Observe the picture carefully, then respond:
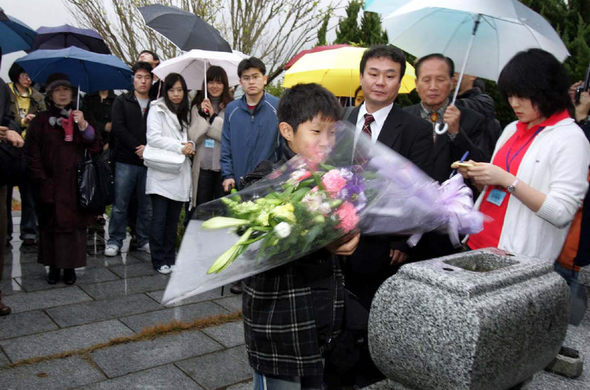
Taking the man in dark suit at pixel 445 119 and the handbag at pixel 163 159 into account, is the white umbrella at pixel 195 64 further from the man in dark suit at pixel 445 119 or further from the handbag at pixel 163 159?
the man in dark suit at pixel 445 119

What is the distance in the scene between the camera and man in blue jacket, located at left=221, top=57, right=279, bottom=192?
499 centimetres

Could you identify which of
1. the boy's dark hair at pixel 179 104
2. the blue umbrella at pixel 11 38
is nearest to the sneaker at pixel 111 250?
the boy's dark hair at pixel 179 104

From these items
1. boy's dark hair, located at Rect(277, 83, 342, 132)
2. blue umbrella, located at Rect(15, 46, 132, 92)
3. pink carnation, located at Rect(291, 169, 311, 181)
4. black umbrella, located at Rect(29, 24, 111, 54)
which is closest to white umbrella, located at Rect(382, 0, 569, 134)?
boy's dark hair, located at Rect(277, 83, 342, 132)

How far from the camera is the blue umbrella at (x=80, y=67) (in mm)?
5676

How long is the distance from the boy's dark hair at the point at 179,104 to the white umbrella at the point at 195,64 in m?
0.30

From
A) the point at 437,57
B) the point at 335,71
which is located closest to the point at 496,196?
the point at 437,57

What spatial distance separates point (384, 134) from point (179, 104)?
128 inches

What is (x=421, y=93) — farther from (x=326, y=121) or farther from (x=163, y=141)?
(x=163, y=141)

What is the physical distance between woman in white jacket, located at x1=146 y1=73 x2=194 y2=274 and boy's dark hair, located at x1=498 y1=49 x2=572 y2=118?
11.9 feet

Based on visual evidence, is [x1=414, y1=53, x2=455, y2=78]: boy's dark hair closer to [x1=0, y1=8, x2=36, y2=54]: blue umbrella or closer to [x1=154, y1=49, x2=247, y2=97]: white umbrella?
[x1=154, y1=49, x2=247, y2=97]: white umbrella

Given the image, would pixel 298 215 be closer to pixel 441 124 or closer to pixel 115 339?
pixel 441 124

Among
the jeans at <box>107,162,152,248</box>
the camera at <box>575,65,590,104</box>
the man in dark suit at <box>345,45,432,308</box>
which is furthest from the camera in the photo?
the jeans at <box>107,162,152,248</box>

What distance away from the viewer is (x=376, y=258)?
10.0 feet

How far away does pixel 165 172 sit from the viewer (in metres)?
5.61
